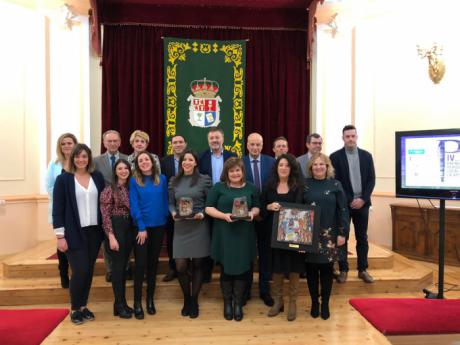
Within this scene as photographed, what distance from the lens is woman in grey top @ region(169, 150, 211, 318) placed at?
10.4 ft

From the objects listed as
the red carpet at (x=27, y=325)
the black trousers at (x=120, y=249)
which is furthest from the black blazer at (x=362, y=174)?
the red carpet at (x=27, y=325)

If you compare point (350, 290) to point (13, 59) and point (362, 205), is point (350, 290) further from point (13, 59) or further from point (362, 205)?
point (13, 59)

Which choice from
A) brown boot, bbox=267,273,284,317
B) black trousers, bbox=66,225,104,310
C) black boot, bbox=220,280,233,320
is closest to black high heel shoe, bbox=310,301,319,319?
brown boot, bbox=267,273,284,317

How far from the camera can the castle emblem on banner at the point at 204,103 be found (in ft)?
17.6

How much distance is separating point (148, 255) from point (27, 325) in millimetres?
1351

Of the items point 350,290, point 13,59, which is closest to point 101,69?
point 13,59

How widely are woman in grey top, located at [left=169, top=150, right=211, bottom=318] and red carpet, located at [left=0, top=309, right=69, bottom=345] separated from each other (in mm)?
1196

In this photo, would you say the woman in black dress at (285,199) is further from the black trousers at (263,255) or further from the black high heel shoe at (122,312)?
the black high heel shoe at (122,312)

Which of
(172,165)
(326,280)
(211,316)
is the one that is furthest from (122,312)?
(326,280)

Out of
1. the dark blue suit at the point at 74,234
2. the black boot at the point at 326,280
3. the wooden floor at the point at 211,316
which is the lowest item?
the wooden floor at the point at 211,316

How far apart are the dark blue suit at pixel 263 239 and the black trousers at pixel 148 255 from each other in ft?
3.01

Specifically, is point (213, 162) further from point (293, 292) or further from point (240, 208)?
point (293, 292)

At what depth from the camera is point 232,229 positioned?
313 cm

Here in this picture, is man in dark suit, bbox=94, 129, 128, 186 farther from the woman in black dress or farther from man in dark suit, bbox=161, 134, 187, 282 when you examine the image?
the woman in black dress
